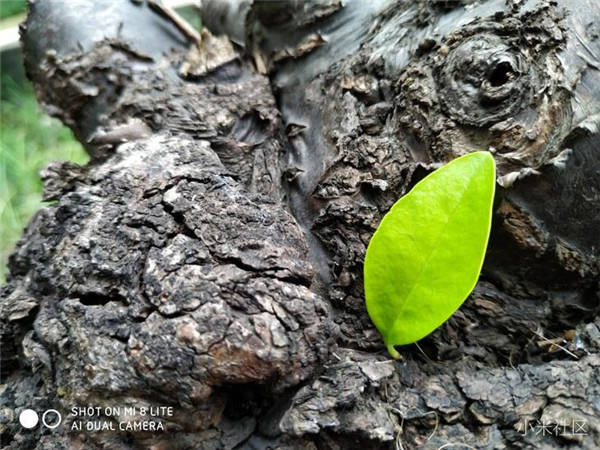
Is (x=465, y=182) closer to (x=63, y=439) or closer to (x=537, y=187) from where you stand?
(x=537, y=187)

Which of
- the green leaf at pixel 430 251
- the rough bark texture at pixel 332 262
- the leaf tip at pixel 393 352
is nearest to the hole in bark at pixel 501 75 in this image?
the rough bark texture at pixel 332 262

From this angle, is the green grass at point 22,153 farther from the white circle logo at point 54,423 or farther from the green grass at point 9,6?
the white circle logo at point 54,423

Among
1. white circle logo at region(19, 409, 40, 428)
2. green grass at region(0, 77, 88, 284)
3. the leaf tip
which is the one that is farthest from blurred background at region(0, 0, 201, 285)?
the leaf tip

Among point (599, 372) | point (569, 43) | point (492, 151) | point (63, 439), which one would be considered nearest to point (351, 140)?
point (492, 151)

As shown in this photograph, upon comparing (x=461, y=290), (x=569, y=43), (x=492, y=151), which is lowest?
(x=461, y=290)

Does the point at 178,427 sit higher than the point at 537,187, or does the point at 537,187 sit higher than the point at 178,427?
the point at 537,187

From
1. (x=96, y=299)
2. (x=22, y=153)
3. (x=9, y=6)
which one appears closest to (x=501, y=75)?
(x=96, y=299)

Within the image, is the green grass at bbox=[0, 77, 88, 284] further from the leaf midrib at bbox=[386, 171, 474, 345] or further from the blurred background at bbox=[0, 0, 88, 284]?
the leaf midrib at bbox=[386, 171, 474, 345]
